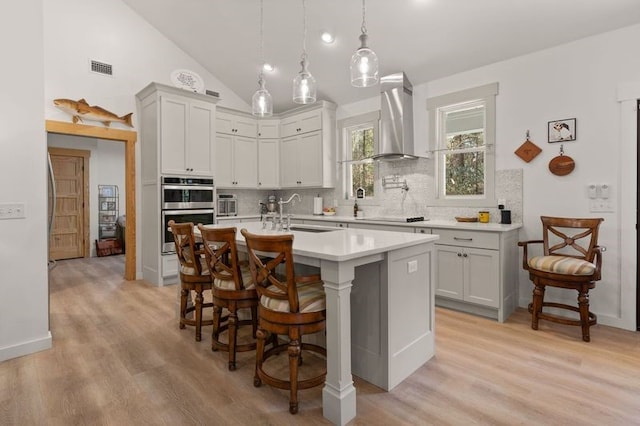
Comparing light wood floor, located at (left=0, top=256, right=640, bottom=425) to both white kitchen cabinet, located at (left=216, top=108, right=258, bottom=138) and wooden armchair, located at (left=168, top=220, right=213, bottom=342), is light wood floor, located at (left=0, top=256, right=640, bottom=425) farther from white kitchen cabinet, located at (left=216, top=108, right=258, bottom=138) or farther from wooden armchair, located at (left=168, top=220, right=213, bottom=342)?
white kitchen cabinet, located at (left=216, top=108, right=258, bottom=138)

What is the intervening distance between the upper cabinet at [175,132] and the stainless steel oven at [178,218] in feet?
1.75

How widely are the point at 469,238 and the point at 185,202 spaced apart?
369 cm

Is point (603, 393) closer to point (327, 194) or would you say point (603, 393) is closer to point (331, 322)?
point (331, 322)

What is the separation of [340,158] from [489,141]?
2.25 m

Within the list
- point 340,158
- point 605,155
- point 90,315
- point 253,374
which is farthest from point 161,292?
Answer: point 605,155

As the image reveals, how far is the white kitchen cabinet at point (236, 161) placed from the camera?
5570 mm

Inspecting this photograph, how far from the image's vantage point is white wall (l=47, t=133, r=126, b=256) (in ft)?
23.2

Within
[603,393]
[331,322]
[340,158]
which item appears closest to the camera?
[331,322]

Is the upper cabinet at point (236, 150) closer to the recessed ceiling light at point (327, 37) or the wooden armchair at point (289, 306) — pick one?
the recessed ceiling light at point (327, 37)

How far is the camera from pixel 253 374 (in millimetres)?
2324

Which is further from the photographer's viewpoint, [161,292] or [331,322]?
[161,292]

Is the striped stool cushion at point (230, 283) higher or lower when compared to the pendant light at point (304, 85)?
lower

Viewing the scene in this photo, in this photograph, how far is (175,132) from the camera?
15.7ft

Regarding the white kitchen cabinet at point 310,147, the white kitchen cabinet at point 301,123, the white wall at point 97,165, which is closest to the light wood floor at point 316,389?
the white kitchen cabinet at point 310,147
